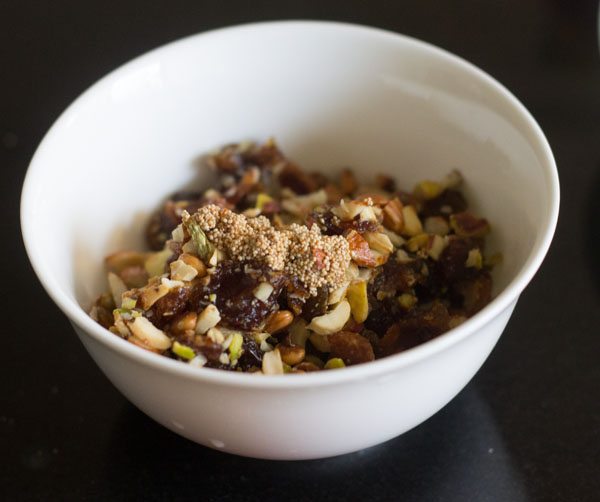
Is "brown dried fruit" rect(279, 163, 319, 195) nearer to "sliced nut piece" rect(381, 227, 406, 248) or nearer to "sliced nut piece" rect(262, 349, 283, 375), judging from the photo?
"sliced nut piece" rect(381, 227, 406, 248)

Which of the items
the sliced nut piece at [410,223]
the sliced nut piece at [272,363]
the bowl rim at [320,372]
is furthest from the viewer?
the sliced nut piece at [410,223]

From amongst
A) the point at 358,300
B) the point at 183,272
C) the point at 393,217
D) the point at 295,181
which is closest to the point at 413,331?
the point at 358,300

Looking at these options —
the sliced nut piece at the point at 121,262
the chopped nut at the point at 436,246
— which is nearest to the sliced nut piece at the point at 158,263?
the sliced nut piece at the point at 121,262

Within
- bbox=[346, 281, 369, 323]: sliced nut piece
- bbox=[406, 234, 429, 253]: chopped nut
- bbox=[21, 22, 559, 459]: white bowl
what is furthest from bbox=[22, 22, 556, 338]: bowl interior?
bbox=[346, 281, 369, 323]: sliced nut piece

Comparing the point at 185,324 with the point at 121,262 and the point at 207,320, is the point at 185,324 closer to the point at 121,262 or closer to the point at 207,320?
the point at 207,320

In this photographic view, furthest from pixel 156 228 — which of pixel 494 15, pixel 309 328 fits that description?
pixel 494 15

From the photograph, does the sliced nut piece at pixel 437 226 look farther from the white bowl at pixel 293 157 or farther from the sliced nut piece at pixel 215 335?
the sliced nut piece at pixel 215 335
